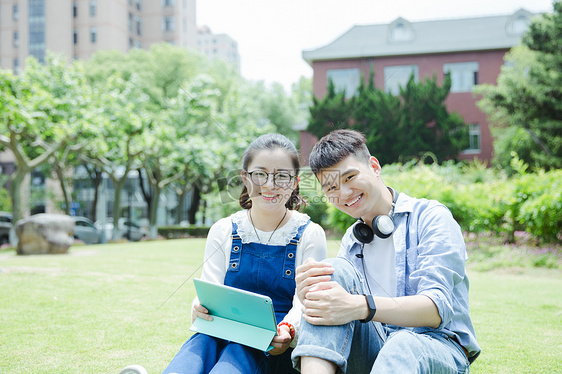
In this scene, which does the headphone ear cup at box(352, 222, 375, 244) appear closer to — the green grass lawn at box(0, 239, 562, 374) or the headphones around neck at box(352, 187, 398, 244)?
the headphones around neck at box(352, 187, 398, 244)

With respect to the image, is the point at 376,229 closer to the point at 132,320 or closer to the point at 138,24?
the point at 132,320

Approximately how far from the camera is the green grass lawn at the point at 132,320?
282cm

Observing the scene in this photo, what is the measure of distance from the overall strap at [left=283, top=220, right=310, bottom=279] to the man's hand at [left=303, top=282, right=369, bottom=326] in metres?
0.60

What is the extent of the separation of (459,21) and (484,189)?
1744 cm

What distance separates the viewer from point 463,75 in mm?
21766

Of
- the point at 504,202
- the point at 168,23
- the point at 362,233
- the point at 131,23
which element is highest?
the point at 168,23

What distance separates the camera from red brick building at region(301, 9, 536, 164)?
21.4 metres

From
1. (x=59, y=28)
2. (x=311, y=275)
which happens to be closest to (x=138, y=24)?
(x=59, y=28)

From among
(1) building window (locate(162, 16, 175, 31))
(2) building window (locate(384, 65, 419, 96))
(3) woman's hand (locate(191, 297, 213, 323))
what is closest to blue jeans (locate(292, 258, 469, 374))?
(3) woman's hand (locate(191, 297, 213, 323))

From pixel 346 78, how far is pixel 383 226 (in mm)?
21386

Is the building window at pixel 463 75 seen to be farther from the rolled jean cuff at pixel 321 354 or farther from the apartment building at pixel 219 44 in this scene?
the apartment building at pixel 219 44

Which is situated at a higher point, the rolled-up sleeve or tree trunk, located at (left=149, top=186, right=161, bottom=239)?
the rolled-up sleeve

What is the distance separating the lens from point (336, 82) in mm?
22312

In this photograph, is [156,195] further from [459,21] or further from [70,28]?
[70,28]
